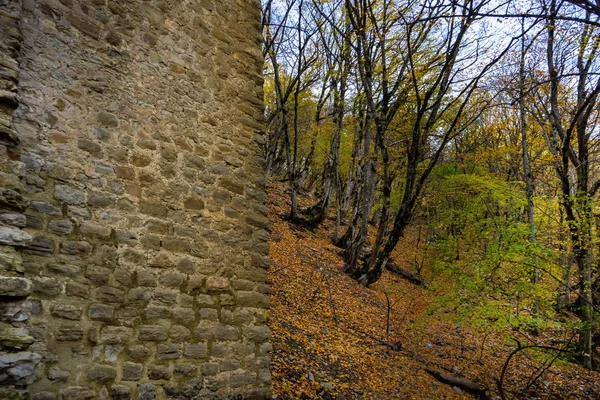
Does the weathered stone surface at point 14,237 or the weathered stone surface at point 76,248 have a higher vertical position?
the weathered stone surface at point 14,237

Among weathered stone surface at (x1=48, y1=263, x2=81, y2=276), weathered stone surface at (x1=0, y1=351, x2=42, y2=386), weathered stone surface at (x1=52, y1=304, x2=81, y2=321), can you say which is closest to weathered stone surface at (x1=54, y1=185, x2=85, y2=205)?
weathered stone surface at (x1=48, y1=263, x2=81, y2=276)

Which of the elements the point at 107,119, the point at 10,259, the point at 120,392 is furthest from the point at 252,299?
the point at 107,119

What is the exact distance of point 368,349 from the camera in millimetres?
6262

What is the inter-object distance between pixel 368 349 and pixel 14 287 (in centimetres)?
554

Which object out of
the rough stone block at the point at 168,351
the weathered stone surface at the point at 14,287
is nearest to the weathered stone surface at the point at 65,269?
the weathered stone surface at the point at 14,287

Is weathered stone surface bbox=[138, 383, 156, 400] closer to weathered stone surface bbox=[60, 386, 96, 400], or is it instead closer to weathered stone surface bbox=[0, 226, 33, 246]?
weathered stone surface bbox=[60, 386, 96, 400]

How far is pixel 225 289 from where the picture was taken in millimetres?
3418

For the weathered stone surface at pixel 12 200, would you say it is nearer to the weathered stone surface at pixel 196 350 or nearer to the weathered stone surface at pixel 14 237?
the weathered stone surface at pixel 14 237

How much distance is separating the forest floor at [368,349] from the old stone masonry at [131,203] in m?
1.57

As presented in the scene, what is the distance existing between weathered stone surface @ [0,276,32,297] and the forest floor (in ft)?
9.34

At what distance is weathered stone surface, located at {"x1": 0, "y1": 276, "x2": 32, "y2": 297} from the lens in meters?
2.15

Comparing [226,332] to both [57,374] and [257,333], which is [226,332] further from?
[57,374]

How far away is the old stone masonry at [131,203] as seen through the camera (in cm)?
237

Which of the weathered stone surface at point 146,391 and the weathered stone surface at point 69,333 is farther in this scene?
the weathered stone surface at point 146,391
